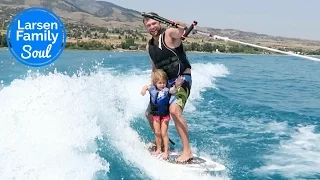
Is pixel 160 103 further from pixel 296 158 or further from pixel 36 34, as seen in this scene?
pixel 36 34

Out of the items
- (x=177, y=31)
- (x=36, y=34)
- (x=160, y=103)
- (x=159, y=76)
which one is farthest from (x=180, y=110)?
(x=36, y=34)

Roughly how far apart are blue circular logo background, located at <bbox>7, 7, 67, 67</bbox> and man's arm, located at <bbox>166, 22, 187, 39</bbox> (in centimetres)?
811

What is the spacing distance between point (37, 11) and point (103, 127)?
742cm

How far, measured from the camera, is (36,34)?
17.3 m

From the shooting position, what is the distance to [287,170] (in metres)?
7.14

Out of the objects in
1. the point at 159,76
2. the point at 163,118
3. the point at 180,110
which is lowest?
the point at 163,118

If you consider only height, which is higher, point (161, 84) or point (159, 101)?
point (161, 84)

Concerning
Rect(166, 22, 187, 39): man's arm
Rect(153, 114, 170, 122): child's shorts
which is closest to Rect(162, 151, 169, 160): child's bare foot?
Rect(153, 114, 170, 122): child's shorts

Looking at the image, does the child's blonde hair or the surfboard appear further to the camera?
the child's blonde hair

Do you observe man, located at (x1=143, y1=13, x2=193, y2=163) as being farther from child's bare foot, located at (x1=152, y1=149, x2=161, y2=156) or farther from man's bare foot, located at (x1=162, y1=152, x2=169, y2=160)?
child's bare foot, located at (x1=152, y1=149, x2=161, y2=156)

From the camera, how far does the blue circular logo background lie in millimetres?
14334

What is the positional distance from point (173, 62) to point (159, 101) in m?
0.61

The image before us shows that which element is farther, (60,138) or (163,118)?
(163,118)

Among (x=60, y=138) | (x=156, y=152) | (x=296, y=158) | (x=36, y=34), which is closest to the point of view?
(x=60, y=138)
